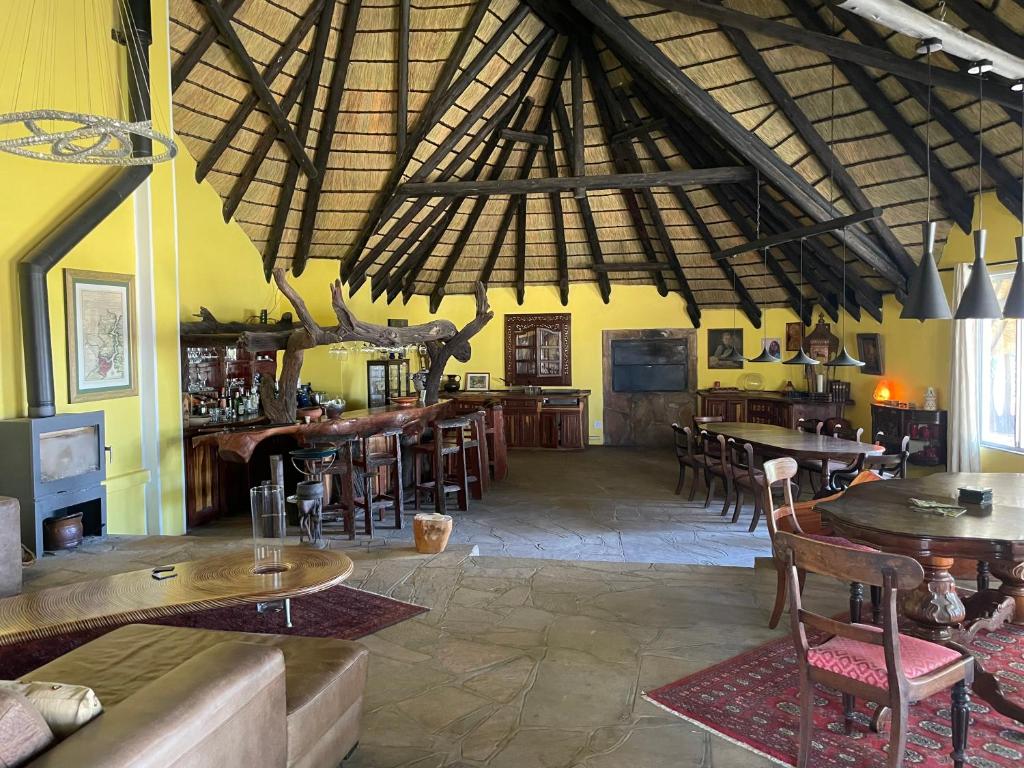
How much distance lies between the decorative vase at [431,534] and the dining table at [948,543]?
9.40 ft

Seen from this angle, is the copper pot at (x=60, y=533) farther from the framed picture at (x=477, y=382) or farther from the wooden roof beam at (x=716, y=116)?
the framed picture at (x=477, y=382)

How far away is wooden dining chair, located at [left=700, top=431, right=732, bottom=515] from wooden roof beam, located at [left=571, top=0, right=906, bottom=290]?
3030mm

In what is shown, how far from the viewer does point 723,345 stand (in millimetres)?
14008

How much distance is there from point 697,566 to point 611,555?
1.28m

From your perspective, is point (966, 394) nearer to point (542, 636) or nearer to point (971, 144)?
point (971, 144)

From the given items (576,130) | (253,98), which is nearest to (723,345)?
(576,130)

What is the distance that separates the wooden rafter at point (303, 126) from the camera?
7.79 meters

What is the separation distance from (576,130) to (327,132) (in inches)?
125

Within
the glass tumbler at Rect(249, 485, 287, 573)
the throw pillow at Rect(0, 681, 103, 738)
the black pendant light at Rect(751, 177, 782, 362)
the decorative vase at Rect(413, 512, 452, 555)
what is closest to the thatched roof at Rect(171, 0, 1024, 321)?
the black pendant light at Rect(751, 177, 782, 362)

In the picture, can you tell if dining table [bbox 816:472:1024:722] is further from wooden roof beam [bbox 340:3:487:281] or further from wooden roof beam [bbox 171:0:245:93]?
wooden roof beam [bbox 171:0:245:93]

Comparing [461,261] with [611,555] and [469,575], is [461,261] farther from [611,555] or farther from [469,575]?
[469,575]

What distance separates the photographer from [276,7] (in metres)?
7.44

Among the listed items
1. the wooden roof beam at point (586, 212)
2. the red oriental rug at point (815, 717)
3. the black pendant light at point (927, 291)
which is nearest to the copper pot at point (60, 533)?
the red oriental rug at point (815, 717)

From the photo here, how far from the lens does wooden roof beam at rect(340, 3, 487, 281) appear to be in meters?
8.16
